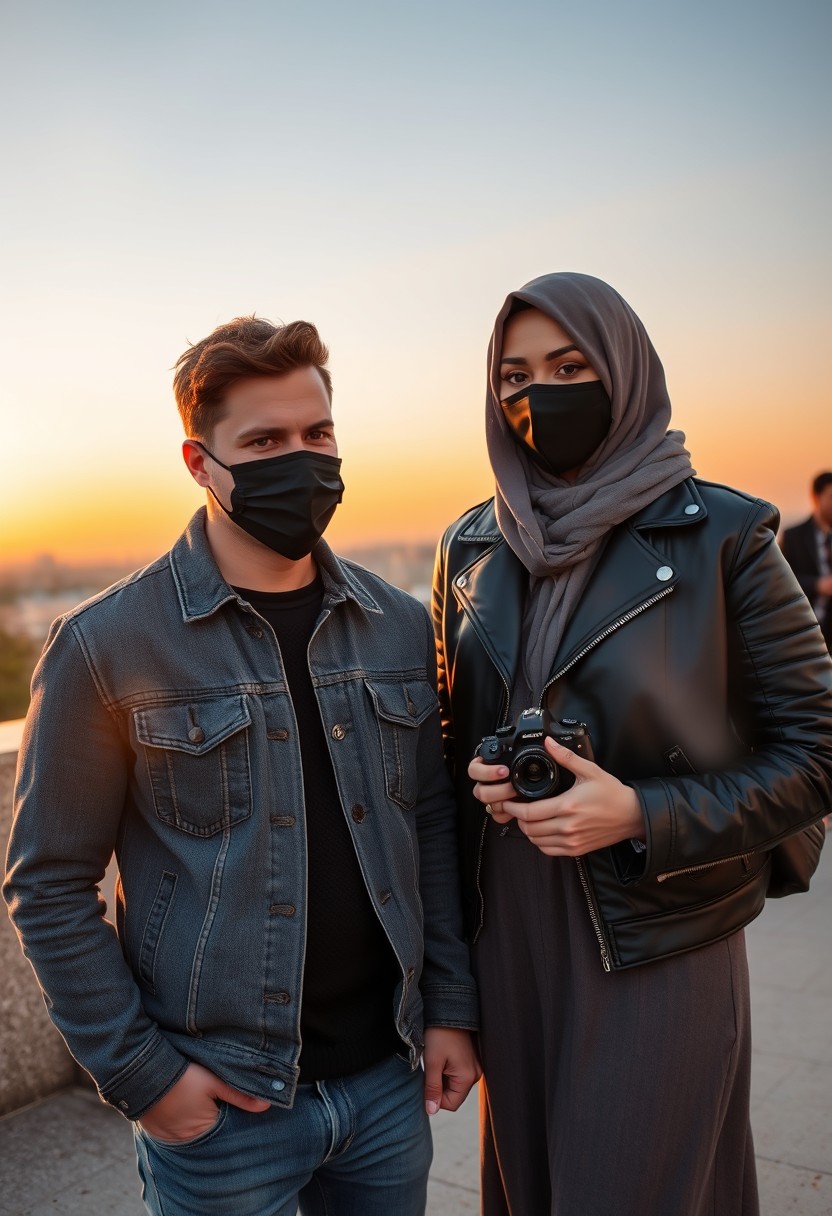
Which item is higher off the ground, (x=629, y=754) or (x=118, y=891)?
(x=629, y=754)

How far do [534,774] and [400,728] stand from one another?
1.17 ft

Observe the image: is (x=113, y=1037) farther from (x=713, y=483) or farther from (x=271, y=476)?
(x=713, y=483)

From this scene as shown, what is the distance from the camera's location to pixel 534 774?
1.77m

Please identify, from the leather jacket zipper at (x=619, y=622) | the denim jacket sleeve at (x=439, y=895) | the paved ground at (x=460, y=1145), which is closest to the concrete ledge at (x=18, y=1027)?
the paved ground at (x=460, y=1145)

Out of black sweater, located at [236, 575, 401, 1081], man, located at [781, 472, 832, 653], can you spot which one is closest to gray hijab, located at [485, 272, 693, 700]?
black sweater, located at [236, 575, 401, 1081]

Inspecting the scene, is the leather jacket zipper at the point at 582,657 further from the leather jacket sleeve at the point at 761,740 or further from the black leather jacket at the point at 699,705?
the leather jacket sleeve at the point at 761,740

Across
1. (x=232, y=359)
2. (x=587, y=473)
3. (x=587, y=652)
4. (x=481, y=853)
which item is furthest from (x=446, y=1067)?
(x=232, y=359)

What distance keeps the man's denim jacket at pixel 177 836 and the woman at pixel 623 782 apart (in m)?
0.26

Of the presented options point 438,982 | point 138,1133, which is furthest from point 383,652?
point 138,1133

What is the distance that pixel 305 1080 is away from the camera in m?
1.87

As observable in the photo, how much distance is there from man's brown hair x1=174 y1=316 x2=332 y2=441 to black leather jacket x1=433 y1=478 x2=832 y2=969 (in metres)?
0.70

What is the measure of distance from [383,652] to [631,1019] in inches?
32.2

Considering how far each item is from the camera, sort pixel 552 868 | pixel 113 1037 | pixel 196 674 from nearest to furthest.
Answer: pixel 113 1037 → pixel 196 674 → pixel 552 868

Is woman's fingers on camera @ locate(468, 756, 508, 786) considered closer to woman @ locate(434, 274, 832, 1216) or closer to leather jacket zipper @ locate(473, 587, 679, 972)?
woman @ locate(434, 274, 832, 1216)
